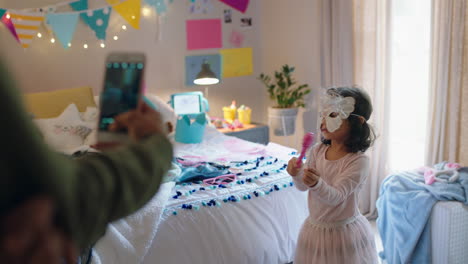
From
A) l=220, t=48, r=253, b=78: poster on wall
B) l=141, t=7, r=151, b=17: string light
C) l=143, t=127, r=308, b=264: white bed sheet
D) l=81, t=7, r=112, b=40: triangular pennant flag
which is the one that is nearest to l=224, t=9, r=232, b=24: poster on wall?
l=220, t=48, r=253, b=78: poster on wall

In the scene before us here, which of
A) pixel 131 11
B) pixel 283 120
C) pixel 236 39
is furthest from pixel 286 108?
pixel 131 11

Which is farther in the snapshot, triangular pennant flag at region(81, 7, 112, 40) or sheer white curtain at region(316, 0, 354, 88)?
triangular pennant flag at region(81, 7, 112, 40)

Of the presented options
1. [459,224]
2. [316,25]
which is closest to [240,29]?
[316,25]

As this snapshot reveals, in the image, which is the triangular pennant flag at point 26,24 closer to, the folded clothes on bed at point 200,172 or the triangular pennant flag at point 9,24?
the triangular pennant flag at point 9,24

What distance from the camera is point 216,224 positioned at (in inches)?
66.8

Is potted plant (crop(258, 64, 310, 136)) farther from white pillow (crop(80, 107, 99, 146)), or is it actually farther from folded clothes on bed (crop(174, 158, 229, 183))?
white pillow (crop(80, 107, 99, 146))

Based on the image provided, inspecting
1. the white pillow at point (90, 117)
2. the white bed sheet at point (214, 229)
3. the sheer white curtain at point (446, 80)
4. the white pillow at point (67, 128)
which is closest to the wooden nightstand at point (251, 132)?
the white pillow at point (90, 117)

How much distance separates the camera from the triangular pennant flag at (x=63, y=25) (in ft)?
9.65

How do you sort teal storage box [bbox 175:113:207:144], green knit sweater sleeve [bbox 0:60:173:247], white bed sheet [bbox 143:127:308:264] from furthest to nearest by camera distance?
teal storage box [bbox 175:113:207:144]
white bed sheet [bbox 143:127:308:264]
green knit sweater sleeve [bbox 0:60:173:247]

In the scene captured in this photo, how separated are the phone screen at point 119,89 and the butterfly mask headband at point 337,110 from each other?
98cm

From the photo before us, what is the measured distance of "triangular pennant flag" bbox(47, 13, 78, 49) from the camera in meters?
2.94

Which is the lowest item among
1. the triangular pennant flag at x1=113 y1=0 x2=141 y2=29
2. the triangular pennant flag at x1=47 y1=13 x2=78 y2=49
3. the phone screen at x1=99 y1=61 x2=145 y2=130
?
the phone screen at x1=99 y1=61 x2=145 y2=130

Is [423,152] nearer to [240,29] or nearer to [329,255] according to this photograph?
[329,255]

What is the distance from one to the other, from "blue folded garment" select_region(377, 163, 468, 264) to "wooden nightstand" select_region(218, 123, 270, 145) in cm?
140
